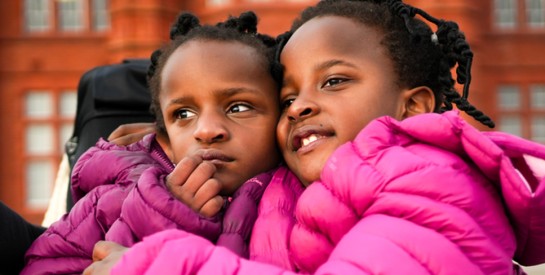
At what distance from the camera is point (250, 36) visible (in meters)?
1.69

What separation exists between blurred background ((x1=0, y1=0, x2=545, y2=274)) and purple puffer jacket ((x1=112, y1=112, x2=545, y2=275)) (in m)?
11.9

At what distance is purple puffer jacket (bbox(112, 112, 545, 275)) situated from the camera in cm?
115

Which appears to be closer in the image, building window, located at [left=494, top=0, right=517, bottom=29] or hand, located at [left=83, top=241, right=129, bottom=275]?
hand, located at [left=83, top=241, right=129, bottom=275]

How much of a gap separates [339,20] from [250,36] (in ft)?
0.75

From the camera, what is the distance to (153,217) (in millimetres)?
1345

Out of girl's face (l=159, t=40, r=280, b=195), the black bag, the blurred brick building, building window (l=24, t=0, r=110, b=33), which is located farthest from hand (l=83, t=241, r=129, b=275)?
building window (l=24, t=0, r=110, b=33)

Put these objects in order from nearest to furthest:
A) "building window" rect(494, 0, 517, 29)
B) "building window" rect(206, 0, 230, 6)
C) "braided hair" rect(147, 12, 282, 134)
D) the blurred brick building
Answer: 1. "braided hair" rect(147, 12, 282, 134)
2. "building window" rect(206, 0, 230, 6)
3. the blurred brick building
4. "building window" rect(494, 0, 517, 29)

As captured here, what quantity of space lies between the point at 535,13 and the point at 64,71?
7.74 meters

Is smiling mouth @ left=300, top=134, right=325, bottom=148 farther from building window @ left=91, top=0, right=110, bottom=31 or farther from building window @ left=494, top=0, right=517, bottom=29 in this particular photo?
building window @ left=494, top=0, right=517, bottom=29

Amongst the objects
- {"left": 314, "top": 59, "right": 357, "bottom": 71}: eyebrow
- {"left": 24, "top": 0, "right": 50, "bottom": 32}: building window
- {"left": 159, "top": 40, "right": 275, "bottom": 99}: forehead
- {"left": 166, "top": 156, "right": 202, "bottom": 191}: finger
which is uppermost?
→ {"left": 314, "top": 59, "right": 357, "bottom": 71}: eyebrow

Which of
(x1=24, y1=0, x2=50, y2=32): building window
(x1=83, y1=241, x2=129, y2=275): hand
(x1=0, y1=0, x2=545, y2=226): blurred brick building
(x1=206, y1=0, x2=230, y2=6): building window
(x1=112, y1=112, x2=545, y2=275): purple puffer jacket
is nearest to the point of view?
(x1=112, y1=112, x2=545, y2=275): purple puffer jacket

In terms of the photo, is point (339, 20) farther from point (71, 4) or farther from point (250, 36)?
point (71, 4)

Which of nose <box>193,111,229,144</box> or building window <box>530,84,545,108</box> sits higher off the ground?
nose <box>193,111,229,144</box>

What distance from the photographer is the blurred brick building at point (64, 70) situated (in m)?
13.3
